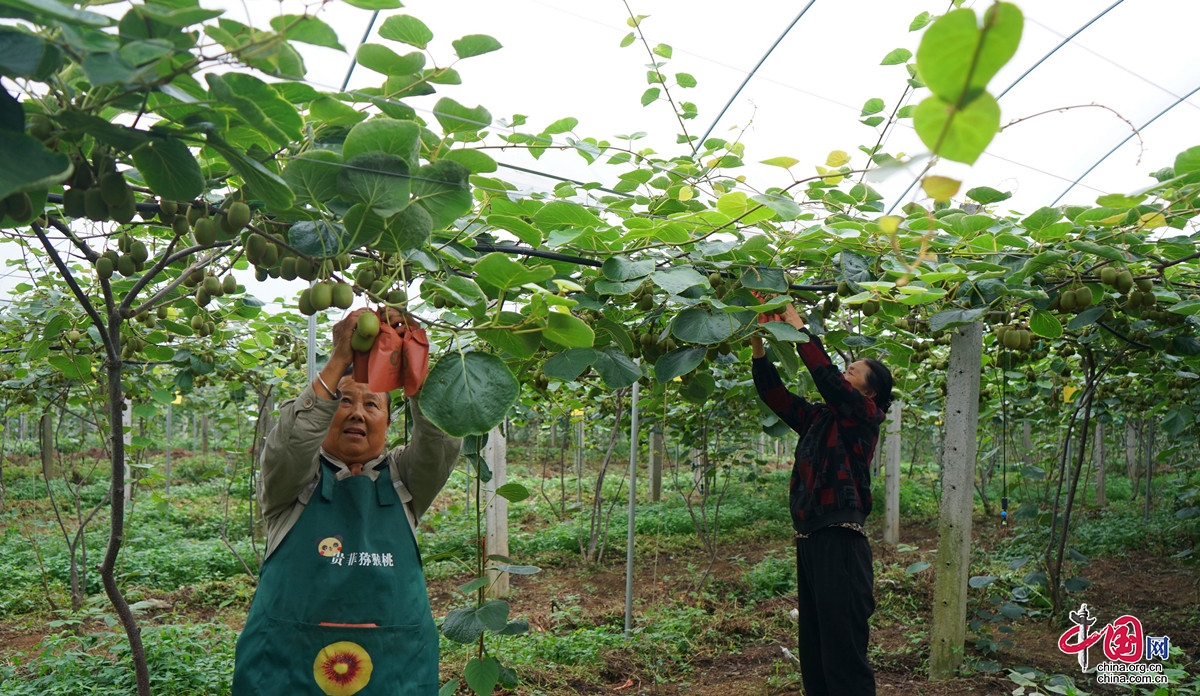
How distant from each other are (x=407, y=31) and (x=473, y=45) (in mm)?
114

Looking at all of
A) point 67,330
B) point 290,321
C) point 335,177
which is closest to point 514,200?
point 335,177

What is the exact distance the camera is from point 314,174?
120 cm

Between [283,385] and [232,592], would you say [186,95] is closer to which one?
[283,385]

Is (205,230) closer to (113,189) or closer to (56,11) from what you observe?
(113,189)

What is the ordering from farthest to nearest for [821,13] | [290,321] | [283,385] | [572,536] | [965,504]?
1. [572,536]
2. [283,385]
3. [821,13]
4. [290,321]
5. [965,504]

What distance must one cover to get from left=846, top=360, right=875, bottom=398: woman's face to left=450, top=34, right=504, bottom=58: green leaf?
2.15m

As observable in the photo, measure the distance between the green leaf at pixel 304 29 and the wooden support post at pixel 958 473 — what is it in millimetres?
3159

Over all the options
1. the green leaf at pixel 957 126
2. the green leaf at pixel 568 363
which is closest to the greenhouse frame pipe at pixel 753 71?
the green leaf at pixel 568 363

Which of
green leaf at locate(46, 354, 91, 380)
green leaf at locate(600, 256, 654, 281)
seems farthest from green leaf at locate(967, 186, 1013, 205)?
green leaf at locate(46, 354, 91, 380)

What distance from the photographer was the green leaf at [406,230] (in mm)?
1250

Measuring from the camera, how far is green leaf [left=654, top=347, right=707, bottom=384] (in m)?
2.14

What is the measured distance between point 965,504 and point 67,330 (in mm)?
3842

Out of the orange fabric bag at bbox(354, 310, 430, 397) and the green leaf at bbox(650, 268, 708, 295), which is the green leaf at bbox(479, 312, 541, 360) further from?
the green leaf at bbox(650, 268, 708, 295)

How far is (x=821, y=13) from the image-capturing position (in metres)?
5.38
